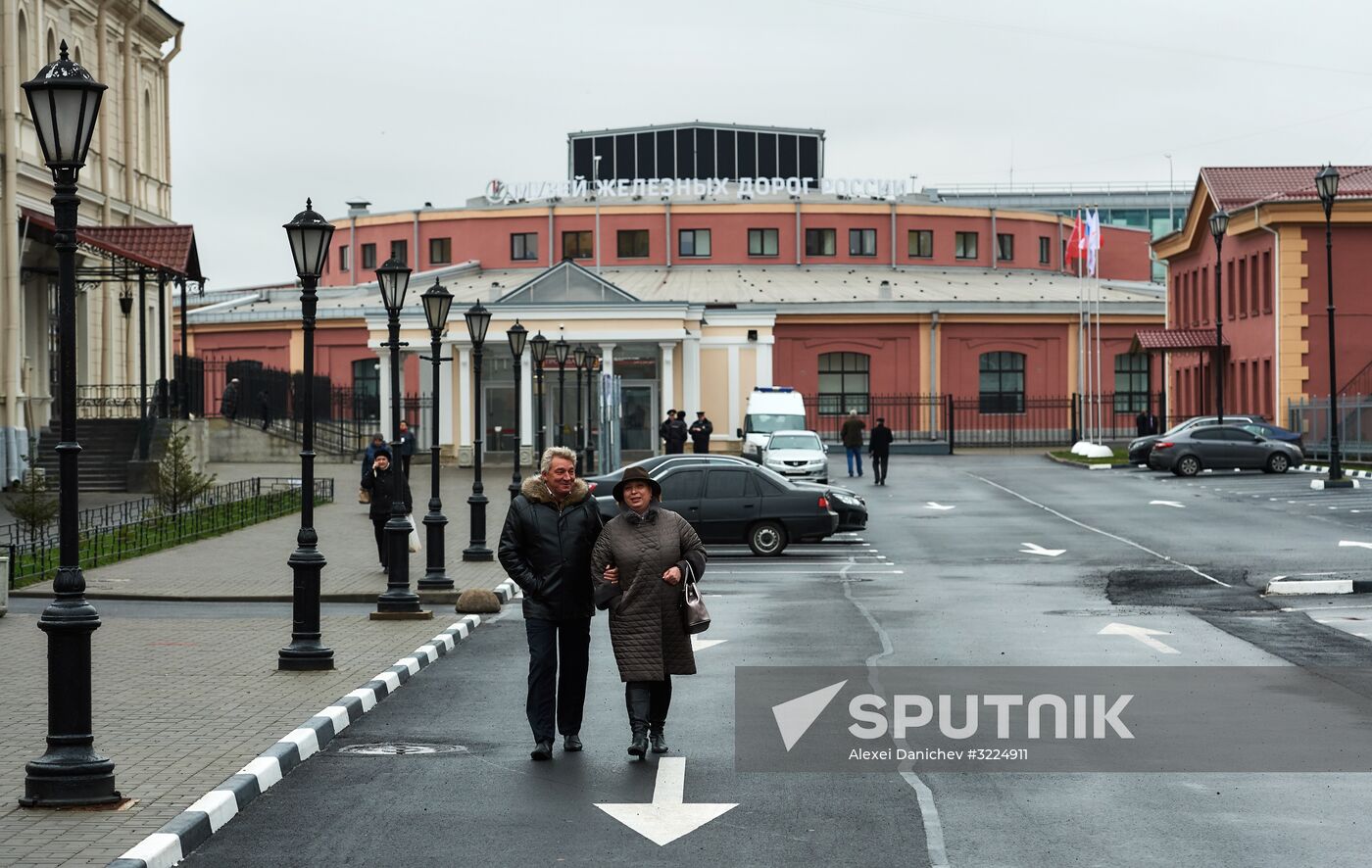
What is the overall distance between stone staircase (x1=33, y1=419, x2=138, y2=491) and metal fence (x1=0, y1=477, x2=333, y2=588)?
1.96 meters

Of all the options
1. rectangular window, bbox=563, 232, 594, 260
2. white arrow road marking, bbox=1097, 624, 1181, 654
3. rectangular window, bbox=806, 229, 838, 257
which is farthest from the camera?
rectangular window, bbox=806, 229, 838, 257

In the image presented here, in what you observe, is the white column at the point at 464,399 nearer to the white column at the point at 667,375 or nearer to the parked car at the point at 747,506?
the white column at the point at 667,375

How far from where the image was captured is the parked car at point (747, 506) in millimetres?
27953

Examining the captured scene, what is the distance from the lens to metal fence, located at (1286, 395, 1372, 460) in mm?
47438

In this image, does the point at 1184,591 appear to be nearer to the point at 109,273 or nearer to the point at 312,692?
the point at 312,692

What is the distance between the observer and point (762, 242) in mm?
75438

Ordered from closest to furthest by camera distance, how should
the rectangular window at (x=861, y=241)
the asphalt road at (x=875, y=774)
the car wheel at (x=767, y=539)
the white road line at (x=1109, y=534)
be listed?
the asphalt road at (x=875, y=774) → the white road line at (x=1109, y=534) → the car wheel at (x=767, y=539) → the rectangular window at (x=861, y=241)

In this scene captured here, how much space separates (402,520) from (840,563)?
8.62 metres

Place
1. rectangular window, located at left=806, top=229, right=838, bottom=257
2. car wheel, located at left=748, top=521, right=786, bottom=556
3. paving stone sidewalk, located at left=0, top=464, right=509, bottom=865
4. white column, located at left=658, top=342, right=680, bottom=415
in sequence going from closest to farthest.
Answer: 1. paving stone sidewalk, located at left=0, top=464, right=509, bottom=865
2. car wheel, located at left=748, top=521, right=786, bottom=556
3. white column, located at left=658, top=342, right=680, bottom=415
4. rectangular window, located at left=806, top=229, right=838, bottom=257

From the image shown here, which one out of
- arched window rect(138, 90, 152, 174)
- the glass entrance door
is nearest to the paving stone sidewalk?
arched window rect(138, 90, 152, 174)

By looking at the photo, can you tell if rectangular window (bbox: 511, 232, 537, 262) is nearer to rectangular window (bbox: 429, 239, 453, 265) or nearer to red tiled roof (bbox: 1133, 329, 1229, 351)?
rectangular window (bbox: 429, 239, 453, 265)

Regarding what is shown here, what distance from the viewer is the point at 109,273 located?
38000 mm

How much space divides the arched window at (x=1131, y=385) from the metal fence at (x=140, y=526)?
4105 cm

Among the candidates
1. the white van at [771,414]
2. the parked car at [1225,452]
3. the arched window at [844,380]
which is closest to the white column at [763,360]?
the arched window at [844,380]
